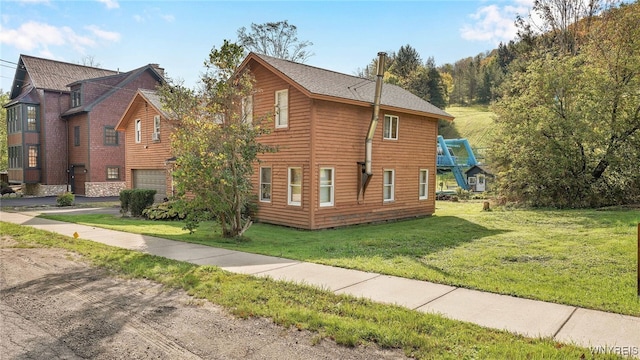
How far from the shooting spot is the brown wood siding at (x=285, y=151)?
1404 centimetres

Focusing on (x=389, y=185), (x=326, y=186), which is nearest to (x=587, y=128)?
(x=389, y=185)

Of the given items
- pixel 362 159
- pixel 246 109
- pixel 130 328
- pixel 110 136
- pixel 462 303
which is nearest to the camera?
pixel 130 328

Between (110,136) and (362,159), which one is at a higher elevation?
(110,136)

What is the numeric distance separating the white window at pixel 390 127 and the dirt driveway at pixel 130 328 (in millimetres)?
12119

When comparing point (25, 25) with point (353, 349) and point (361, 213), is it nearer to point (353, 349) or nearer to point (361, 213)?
point (361, 213)

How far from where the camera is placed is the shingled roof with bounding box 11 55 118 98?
32844 mm

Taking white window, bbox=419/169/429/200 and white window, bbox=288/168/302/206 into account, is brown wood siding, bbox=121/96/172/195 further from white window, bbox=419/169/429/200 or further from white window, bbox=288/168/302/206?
white window, bbox=419/169/429/200

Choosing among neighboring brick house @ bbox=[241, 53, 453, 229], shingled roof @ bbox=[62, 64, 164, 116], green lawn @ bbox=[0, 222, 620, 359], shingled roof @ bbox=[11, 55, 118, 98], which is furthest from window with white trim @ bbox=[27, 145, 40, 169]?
green lawn @ bbox=[0, 222, 620, 359]

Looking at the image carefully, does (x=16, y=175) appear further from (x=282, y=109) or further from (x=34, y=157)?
(x=282, y=109)

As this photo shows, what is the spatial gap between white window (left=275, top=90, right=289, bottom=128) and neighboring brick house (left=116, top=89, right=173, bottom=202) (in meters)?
7.54

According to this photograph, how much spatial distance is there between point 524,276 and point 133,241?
30.1 ft

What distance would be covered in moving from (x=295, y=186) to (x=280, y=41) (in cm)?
2660

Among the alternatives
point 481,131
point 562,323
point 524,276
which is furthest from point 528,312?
point 481,131

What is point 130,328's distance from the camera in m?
4.87
